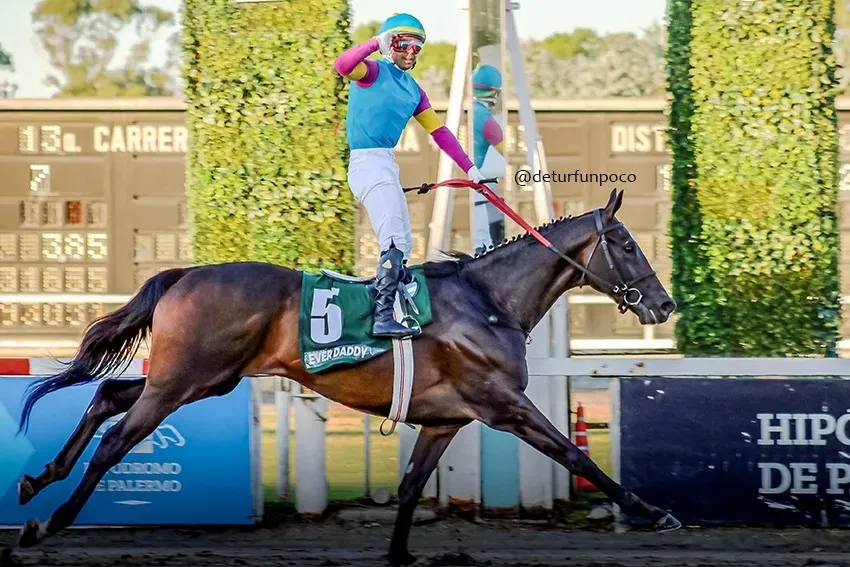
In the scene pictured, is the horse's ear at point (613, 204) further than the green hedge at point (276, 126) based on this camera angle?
No

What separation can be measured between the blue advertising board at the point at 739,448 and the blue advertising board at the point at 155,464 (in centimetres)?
202

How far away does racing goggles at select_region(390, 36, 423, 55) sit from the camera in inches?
224

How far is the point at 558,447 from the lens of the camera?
211 inches

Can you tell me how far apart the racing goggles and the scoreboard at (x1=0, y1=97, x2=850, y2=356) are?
7851 mm

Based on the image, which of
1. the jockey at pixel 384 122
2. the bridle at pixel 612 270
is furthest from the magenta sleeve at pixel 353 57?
the bridle at pixel 612 270

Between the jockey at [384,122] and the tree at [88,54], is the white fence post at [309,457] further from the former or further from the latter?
the tree at [88,54]

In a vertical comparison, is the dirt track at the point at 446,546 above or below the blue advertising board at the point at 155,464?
below

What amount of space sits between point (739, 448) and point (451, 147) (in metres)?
2.18

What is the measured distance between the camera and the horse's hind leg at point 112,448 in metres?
5.23

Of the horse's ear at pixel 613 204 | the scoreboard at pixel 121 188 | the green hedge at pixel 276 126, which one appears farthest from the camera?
the scoreboard at pixel 121 188

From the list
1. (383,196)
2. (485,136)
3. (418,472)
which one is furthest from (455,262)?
(485,136)

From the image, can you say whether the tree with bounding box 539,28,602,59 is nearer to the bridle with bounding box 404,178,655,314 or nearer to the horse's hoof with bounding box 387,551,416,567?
the bridle with bounding box 404,178,655,314

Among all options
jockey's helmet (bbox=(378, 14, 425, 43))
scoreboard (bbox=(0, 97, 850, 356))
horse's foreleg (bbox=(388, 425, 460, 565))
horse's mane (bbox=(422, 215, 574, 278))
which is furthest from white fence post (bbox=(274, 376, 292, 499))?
scoreboard (bbox=(0, 97, 850, 356))

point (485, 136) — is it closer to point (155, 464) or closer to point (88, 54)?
point (155, 464)
